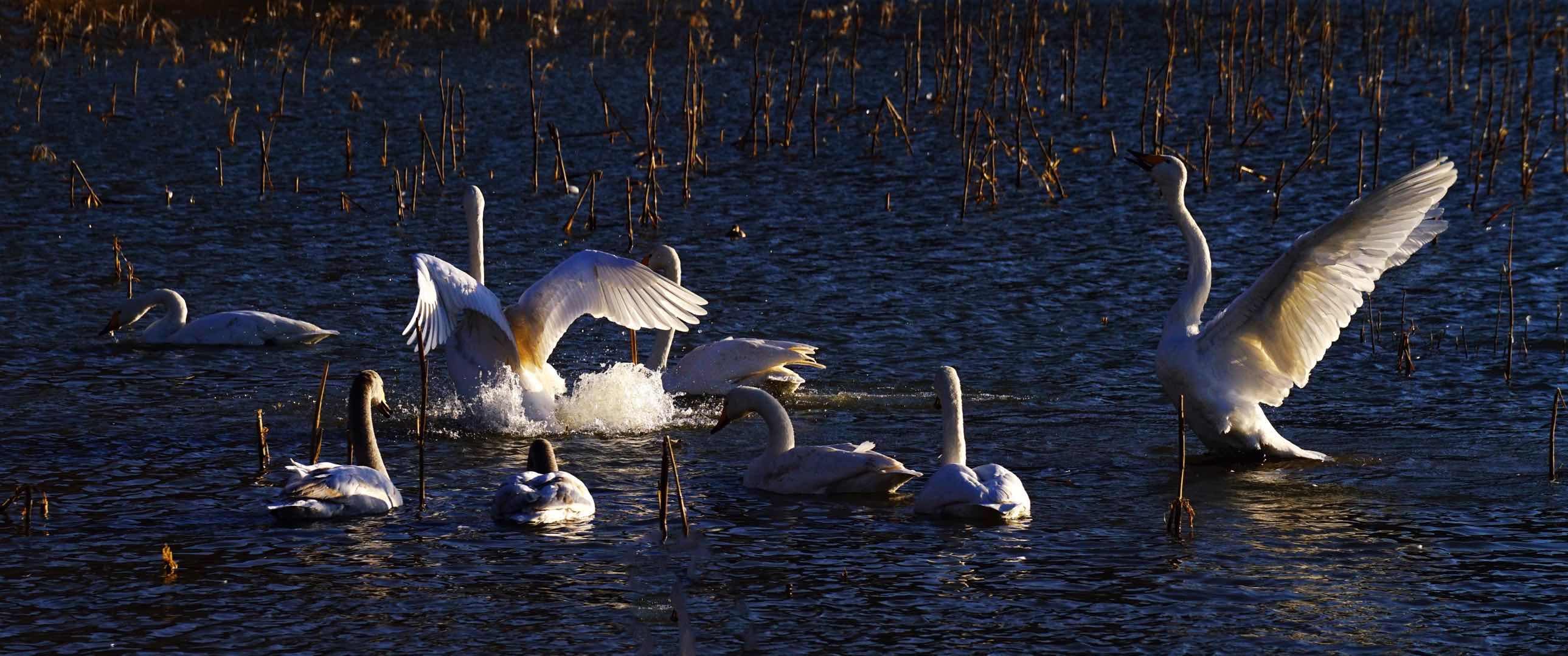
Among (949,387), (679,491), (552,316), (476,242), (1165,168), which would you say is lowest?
(679,491)

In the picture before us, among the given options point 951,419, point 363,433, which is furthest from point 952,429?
point 363,433

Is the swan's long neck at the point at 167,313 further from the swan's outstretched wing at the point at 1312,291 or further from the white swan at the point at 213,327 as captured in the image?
the swan's outstretched wing at the point at 1312,291

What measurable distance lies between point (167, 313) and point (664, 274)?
3502mm

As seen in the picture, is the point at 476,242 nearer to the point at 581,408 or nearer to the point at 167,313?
the point at 581,408

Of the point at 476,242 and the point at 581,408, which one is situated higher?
the point at 476,242

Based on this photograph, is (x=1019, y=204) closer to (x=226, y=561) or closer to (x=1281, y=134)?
(x=1281, y=134)

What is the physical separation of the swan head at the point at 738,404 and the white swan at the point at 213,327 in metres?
4.05

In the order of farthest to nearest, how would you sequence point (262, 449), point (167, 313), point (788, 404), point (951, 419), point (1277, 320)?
point (167, 313) < point (788, 404) < point (1277, 320) < point (262, 449) < point (951, 419)

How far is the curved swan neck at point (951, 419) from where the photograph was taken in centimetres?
874

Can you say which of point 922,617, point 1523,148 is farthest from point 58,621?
point 1523,148

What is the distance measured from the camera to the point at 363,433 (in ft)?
28.8

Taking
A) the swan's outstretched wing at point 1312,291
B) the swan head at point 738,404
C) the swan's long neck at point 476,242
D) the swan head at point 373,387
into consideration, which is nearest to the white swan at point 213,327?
the swan's long neck at point 476,242

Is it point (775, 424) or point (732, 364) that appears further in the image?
point (732, 364)

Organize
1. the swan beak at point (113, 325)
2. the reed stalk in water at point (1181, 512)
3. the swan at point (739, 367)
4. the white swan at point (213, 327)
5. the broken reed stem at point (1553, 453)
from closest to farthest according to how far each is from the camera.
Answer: the reed stalk in water at point (1181, 512) < the broken reed stem at point (1553, 453) < the swan at point (739, 367) < the white swan at point (213, 327) < the swan beak at point (113, 325)
